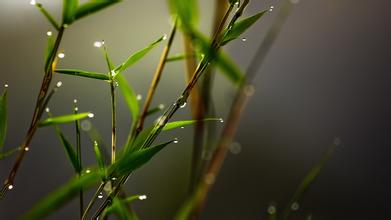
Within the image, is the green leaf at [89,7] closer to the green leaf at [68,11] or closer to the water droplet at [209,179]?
the green leaf at [68,11]

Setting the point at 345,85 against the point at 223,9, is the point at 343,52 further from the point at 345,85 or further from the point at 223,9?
the point at 223,9

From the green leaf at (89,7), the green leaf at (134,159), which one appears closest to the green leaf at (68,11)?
the green leaf at (89,7)

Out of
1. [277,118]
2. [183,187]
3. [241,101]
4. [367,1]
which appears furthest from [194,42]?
[367,1]

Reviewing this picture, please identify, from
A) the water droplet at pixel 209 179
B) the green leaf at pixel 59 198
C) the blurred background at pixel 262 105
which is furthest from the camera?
the blurred background at pixel 262 105

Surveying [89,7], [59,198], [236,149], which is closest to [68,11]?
[89,7]

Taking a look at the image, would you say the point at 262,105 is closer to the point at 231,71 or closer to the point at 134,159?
the point at 231,71

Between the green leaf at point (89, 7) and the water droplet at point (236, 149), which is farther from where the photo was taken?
the water droplet at point (236, 149)

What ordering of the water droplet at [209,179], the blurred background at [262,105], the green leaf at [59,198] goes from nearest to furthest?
the green leaf at [59,198] < the water droplet at [209,179] < the blurred background at [262,105]
